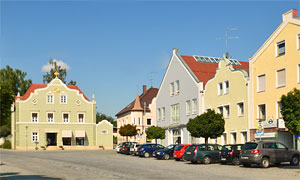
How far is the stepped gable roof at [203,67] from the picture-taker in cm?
5127

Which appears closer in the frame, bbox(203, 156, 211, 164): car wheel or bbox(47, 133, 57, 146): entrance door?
bbox(203, 156, 211, 164): car wheel

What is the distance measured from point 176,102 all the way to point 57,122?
86.7ft

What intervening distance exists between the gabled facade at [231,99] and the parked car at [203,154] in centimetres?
1004

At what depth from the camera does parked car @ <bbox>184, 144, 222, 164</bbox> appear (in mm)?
29984

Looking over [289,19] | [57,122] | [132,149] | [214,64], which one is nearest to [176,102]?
[214,64]

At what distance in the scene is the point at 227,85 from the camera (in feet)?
144

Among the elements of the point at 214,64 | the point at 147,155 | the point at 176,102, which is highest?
the point at 214,64

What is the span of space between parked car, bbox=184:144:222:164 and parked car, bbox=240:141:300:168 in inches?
173

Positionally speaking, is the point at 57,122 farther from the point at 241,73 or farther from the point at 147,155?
the point at 241,73

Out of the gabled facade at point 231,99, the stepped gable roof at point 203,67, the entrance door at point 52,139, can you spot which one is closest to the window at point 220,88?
the gabled facade at point 231,99

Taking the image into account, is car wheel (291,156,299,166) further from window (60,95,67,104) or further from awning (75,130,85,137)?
window (60,95,67,104)

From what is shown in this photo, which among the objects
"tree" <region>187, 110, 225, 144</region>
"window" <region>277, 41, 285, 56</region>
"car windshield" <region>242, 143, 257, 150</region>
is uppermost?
"window" <region>277, 41, 285, 56</region>

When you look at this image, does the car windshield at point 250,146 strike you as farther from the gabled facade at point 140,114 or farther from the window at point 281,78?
the gabled facade at point 140,114

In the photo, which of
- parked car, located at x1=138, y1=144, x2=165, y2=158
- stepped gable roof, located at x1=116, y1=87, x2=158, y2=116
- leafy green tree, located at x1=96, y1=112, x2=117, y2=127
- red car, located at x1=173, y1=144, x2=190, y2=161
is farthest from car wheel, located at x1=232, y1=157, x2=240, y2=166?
leafy green tree, located at x1=96, y1=112, x2=117, y2=127
